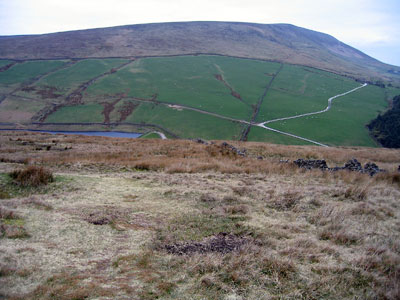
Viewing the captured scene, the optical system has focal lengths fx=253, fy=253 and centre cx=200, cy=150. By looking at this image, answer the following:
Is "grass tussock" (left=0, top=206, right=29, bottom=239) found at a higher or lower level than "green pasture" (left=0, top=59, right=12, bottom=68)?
lower

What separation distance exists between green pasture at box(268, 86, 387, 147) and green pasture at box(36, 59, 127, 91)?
86.9 meters

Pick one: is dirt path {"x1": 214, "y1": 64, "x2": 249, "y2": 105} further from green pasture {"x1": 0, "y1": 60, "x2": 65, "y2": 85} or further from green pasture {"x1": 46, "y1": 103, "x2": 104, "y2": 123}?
green pasture {"x1": 0, "y1": 60, "x2": 65, "y2": 85}

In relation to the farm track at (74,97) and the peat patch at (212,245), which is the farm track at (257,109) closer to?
the peat patch at (212,245)

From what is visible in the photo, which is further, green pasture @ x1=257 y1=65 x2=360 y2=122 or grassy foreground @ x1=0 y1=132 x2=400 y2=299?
green pasture @ x1=257 y1=65 x2=360 y2=122

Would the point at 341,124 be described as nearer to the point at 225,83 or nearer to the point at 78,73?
the point at 225,83

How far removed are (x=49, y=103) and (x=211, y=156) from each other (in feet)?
309

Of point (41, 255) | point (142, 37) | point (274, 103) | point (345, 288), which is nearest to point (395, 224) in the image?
point (345, 288)

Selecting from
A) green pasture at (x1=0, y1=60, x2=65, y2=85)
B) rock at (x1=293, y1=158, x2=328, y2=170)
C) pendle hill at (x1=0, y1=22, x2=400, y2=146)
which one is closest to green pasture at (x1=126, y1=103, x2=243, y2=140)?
pendle hill at (x1=0, y1=22, x2=400, y2=146)

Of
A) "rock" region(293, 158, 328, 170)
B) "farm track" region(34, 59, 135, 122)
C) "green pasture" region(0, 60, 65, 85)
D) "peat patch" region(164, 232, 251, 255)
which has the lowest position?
"peat patch" region(164, 232, 251, 255)

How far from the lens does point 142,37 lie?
645 ft

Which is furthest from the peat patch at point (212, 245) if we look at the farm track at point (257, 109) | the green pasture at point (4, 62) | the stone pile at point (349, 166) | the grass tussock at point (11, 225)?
the green pasture at point (4, 62)

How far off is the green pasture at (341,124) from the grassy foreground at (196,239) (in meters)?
65.6

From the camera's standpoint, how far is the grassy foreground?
19.8 feet

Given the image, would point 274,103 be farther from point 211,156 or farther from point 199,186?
point 199,186
